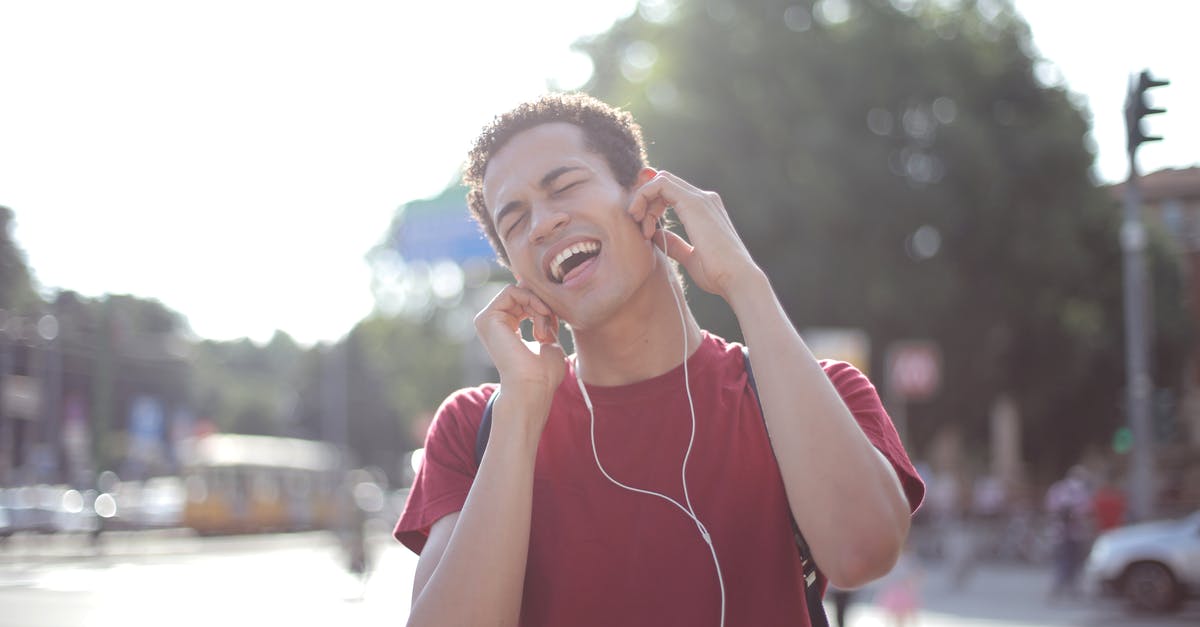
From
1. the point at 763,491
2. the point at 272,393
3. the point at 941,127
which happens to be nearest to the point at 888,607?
the point at 763,491

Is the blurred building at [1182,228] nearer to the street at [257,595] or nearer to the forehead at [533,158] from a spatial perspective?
the street at [257,595]

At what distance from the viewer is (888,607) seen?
12.2m

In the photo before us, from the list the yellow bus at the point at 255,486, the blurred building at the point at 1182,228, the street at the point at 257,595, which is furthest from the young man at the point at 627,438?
the yellow bus at the point at 255,486

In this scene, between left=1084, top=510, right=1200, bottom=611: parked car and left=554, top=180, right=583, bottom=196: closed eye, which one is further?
left=1084, top=510, right=1200, bottom=611: parked car

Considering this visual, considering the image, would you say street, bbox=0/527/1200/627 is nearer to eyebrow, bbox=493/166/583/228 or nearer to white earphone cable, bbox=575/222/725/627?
white earphone cable, bbox=575/222/725/627

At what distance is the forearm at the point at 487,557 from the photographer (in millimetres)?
2238

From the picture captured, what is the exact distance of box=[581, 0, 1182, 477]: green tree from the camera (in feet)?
82.8

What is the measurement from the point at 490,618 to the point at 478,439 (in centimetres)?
41

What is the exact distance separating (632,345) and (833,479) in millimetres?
533

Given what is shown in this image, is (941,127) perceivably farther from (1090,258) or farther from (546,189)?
(546,189)

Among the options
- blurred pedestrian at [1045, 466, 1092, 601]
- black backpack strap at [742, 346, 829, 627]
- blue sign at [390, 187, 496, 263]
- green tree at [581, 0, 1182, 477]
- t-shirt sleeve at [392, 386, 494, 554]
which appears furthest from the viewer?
green tree at [581, 0, 1182, 477]

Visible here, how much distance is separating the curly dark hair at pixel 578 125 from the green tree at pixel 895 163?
67.4 ft

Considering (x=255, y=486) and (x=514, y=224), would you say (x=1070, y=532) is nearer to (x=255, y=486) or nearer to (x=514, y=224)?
(x=514, y=224)

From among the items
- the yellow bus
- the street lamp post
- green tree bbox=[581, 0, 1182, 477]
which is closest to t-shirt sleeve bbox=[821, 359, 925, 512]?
the street lamp post
